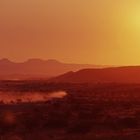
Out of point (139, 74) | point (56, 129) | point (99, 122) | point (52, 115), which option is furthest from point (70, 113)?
point (139, 74)

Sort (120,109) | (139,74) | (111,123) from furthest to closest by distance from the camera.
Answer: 1. (139,74)
2. (120,109)
3. (111,123)

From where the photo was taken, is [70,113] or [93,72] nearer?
[70,113]

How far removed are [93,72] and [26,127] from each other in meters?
168

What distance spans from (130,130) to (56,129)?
Result: 388 centimetres

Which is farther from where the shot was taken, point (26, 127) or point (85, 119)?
point (85, 119)

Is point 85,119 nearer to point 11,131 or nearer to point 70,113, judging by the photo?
point 70,113

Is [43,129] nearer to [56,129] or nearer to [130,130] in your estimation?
[56,129]

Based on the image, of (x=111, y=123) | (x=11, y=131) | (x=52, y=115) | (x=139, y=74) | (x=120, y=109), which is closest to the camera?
(x=11, y=131)

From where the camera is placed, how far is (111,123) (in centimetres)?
2862

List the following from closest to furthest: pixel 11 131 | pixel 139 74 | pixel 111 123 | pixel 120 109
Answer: pixel 11 131 → pixel 111 123 → pixel 120 109 → pixel 139 74

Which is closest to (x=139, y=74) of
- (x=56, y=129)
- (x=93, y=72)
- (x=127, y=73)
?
(x=127, y=73)

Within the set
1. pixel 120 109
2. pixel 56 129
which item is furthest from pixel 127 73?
pixel 56 129

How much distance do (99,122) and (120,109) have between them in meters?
9.19

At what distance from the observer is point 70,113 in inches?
1289
